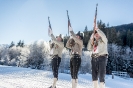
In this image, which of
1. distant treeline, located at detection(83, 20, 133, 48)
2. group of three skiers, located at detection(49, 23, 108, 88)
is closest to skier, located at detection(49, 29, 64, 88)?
group of three skiers, located at detection(49, 23, 108, 88)

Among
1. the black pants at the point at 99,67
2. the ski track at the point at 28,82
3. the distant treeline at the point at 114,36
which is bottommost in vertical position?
the ski track at the point at 28,82

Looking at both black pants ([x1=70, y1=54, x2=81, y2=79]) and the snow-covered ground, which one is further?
the snow-covered ground

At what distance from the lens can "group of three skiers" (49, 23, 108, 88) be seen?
681cm

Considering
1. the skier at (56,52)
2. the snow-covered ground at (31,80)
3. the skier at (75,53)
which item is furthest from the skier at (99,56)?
the snow-covered ground at (31,80)

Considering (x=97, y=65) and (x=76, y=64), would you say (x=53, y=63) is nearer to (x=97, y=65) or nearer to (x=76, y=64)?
(x=76, y=64)

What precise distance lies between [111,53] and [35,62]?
2306 cm

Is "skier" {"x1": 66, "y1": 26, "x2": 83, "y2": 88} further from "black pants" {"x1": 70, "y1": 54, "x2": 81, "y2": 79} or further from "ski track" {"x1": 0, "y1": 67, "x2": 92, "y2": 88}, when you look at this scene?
"ski track" {"x1": 0, "y1": 67, "x2": 92, "y2": 88}

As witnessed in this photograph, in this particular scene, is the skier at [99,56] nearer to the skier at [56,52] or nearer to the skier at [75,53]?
the skier at [75,53]

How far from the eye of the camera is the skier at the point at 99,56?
6734 mm

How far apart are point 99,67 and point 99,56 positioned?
312 mm

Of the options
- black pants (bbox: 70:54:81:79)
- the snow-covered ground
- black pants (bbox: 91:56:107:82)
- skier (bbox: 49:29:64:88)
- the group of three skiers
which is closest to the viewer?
black pants (bbox: 91:56:107:82)

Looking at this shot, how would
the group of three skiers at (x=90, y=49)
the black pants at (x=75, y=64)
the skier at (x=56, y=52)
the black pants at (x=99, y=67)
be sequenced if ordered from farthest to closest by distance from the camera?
the skier at (x=56, y=52) < the black pants at (x=75, y=64) < the group of three skiers at (x=90, y=49) < the black pants at (x=99, y=67)

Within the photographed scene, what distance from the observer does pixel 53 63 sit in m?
8.37

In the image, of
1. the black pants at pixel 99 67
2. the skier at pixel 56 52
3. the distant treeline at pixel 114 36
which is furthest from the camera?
the distant treeline at pixel 114 36
